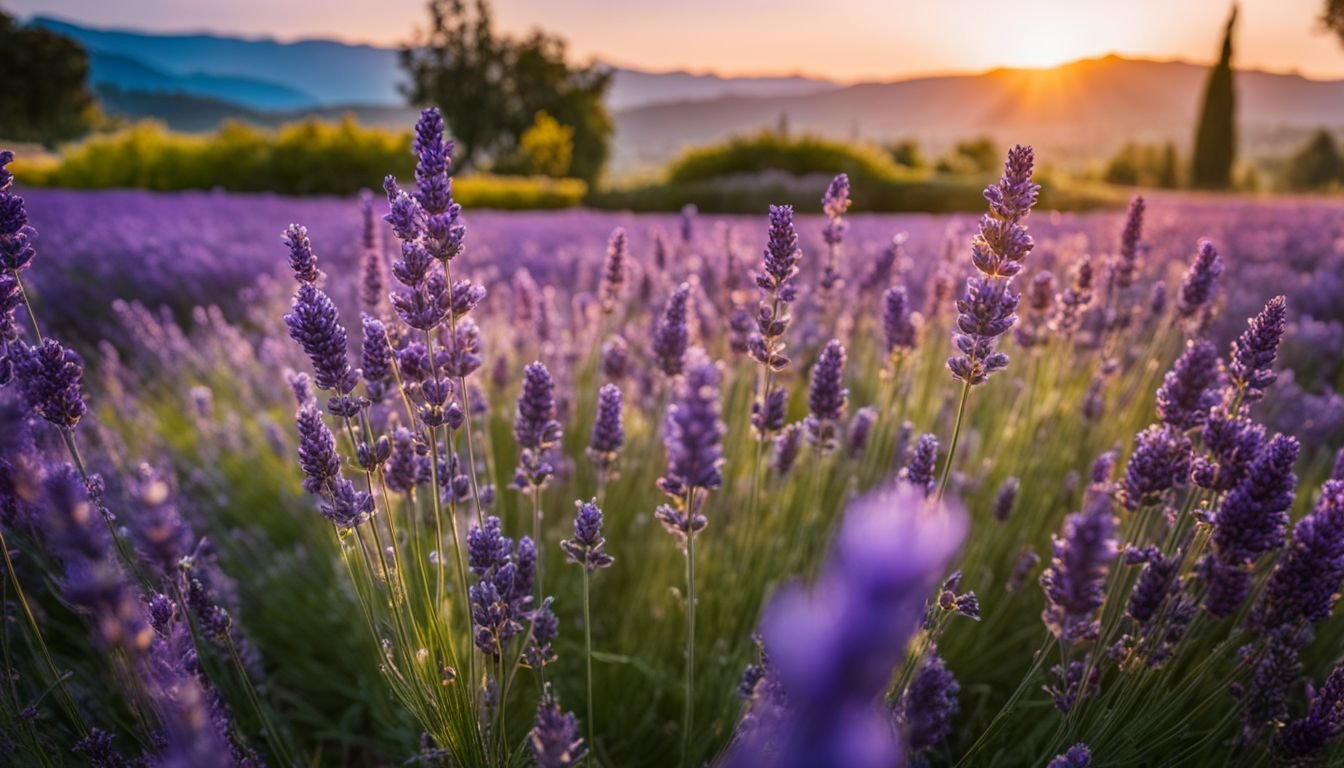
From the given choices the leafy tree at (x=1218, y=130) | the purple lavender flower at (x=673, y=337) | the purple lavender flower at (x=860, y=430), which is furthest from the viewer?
the leafy tree at (x=1218, y=130)

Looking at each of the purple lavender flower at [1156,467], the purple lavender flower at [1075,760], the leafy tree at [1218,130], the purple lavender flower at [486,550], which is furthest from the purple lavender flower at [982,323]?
the leafy tree at [1218,130]

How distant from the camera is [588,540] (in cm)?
116

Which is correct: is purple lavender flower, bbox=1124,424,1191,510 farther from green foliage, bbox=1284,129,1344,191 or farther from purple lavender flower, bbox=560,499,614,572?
green foliage, bbox=1284,129,1344,191

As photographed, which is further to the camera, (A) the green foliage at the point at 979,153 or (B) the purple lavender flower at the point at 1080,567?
(A) the green foliage at the point at 979,153

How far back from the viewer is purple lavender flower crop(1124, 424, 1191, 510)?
1202mm

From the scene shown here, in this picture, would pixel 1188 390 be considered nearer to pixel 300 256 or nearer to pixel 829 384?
pixel 829 384

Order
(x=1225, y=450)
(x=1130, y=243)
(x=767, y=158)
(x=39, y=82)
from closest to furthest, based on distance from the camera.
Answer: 1. (x=1225, y=450)
2. (x=1130, y=243)
3. (x=767, y=158)
4. (x=39, y=82)

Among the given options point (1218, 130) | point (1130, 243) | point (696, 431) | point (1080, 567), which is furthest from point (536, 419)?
point (1218, 130)

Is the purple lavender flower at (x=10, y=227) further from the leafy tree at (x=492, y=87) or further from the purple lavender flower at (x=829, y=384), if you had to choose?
the leafy tree at (x=492, y=87)

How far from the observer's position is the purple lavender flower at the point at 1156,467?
1202 mm

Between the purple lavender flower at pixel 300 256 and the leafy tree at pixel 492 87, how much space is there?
1703 inches

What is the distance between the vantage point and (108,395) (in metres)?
3.77

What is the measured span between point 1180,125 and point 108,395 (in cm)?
21880

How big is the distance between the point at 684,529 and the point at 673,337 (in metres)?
0.59
